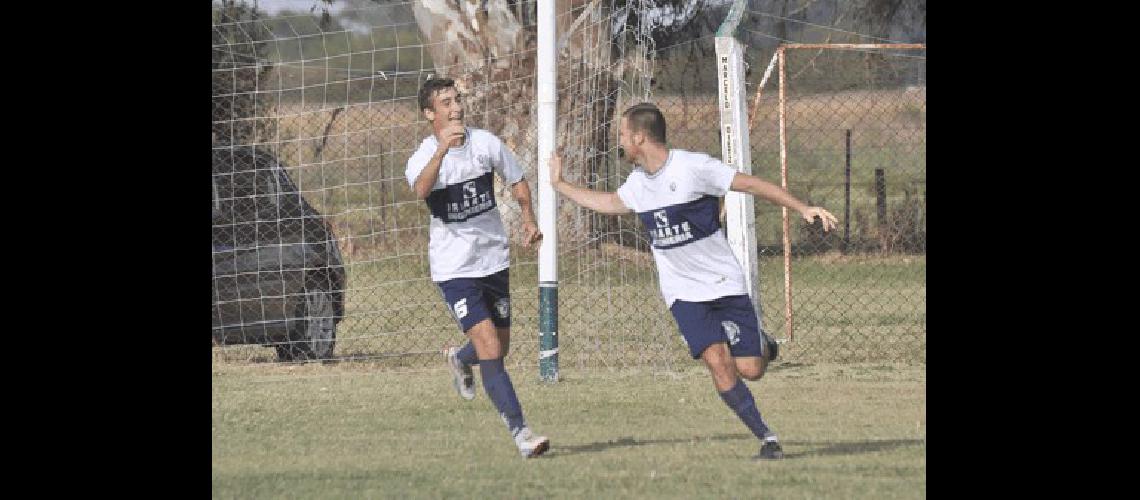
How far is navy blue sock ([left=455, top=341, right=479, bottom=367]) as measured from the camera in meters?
9.86

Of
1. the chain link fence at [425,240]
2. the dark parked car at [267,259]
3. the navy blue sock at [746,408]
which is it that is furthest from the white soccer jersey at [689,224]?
the dark parked car at [267,259]

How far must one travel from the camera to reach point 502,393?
28.9 feet

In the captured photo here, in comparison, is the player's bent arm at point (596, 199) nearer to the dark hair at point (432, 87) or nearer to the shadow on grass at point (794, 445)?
the dark hair at point (432, 87)

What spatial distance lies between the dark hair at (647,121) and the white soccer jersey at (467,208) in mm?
934

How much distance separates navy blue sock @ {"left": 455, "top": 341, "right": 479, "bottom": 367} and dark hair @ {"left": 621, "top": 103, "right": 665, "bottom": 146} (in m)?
1.89

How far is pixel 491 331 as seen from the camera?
902 cm

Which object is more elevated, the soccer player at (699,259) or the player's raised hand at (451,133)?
the player's raised hand at (451,133)

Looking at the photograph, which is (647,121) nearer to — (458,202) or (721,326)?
(721,326)

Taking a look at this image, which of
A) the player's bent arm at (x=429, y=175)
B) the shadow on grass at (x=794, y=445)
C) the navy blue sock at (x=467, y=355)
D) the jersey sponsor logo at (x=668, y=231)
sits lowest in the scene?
the shadow on grass at (x=794, y=445)

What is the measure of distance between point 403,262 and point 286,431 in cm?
569

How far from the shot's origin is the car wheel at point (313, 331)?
12555 millimetres

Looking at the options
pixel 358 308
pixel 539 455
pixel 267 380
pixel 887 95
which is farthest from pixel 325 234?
pixel 887 95

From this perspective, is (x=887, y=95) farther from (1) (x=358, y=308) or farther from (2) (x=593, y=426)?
(2) (x=593, y=426)

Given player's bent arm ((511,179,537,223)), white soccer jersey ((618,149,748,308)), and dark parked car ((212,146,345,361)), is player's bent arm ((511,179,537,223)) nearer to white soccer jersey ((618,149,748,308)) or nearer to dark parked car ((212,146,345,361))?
white soccer jersey ((618,149,748,308))
